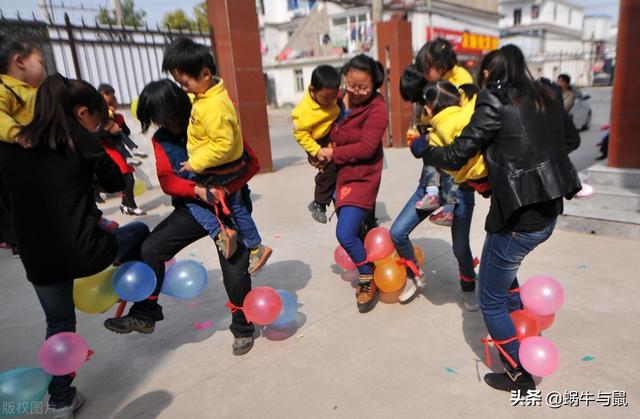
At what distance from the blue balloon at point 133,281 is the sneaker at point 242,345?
64 centimetres

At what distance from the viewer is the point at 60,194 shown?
2.16 meters

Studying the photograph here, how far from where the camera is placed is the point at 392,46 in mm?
11383

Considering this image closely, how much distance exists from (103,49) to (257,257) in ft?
22.0

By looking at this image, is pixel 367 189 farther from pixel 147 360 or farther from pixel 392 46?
pixel 392 46

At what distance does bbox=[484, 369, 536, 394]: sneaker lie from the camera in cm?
235

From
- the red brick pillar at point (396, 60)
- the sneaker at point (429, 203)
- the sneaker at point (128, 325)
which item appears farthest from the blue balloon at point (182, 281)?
the red brick pillar at point (396, 60)

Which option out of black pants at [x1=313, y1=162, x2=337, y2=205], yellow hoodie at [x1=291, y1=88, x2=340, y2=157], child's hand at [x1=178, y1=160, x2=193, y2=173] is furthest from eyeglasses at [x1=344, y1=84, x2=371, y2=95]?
child's hand at [x1=178, y1=160, x2=193, y2=173]

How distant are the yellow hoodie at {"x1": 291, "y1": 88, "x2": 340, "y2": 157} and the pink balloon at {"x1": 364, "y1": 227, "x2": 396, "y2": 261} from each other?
0.76m

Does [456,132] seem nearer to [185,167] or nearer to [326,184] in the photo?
[326,184]

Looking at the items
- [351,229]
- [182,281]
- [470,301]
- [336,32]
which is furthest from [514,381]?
[336,32]

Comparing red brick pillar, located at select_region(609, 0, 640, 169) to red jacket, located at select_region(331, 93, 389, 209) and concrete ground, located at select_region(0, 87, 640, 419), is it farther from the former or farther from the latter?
red jacket, located at select_region(331, 93, 389, 209)

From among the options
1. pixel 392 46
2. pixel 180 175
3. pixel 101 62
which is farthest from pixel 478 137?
pixel 392 46

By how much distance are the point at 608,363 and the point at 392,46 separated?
397 inches

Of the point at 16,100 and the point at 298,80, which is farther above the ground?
Answer: the point at 298,80
